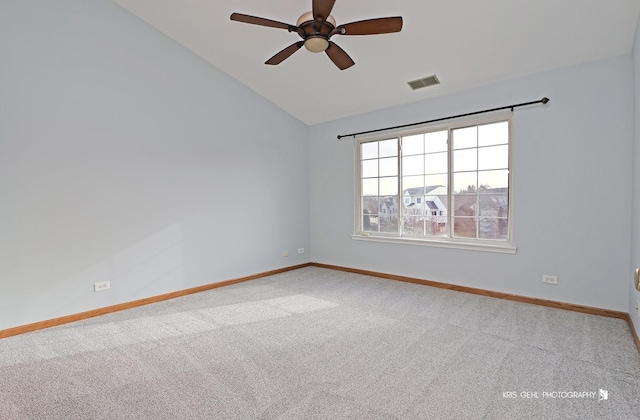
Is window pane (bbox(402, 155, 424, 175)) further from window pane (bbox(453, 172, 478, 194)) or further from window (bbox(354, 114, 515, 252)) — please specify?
window pane (bbox(453, 172, 478, 194))

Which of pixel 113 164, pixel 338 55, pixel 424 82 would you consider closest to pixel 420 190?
pixel 424 82

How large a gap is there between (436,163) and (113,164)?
13.3ft

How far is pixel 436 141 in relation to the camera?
4441 mm

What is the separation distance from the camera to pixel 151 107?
12.7ft

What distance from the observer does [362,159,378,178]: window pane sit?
511cm

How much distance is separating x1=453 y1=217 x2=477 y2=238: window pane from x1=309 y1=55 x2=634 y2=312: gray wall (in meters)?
0.24

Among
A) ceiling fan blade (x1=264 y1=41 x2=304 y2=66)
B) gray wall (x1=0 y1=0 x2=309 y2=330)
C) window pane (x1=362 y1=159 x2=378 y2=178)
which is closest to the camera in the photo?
ceiling fan blade (x1=264 y1=41 x2=304 y2=66)

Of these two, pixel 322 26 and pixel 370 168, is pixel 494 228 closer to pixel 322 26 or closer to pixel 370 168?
pixel 370 168

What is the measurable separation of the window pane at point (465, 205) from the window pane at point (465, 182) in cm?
7

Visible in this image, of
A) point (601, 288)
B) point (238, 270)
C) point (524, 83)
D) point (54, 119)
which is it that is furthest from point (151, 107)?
point (601, 288)

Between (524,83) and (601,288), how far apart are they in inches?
92.4

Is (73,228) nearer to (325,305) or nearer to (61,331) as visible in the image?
(61,331)

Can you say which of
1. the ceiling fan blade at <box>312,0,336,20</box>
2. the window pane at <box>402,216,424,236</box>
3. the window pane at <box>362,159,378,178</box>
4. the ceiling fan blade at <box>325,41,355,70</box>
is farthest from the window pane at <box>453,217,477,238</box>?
the ceiling fan blade at <box>312,0,336,20</box>

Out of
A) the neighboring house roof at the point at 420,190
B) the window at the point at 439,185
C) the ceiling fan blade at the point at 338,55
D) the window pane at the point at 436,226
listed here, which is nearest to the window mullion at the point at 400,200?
the window at the point at 439,185
